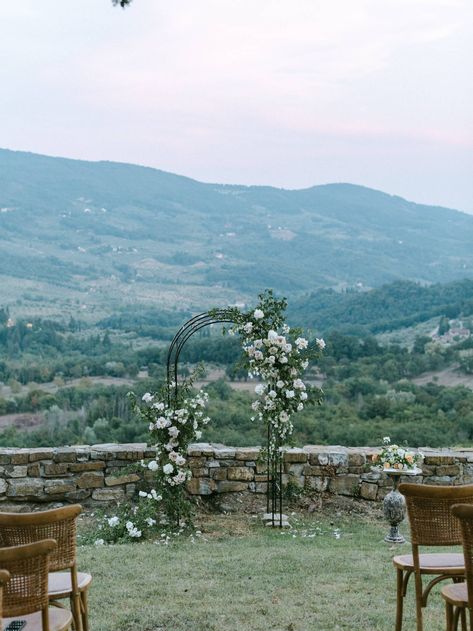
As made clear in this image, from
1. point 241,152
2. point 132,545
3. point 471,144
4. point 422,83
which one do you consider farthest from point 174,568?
point 241,152

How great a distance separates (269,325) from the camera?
7.29 metres

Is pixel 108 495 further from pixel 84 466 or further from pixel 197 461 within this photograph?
pixel 197 461

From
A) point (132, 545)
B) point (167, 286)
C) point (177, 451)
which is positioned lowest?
point (132, 545)

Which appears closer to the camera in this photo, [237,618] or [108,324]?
[237,618]

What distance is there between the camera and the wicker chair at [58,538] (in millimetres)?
3150

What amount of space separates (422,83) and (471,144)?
6549mm

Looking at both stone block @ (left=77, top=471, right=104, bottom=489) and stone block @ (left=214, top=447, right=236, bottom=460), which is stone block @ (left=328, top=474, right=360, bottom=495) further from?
stone block @ (left=77, top=471, right=104, bottom=489)

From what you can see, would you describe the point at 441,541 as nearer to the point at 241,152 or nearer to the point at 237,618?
the point at 237,618

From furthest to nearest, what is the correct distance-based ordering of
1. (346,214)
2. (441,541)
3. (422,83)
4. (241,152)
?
(346,214)
(241,152)
(422,83)
(441,541)

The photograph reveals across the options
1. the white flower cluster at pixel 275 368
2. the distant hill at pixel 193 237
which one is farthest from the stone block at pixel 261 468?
the distant hill at pixel 193 237

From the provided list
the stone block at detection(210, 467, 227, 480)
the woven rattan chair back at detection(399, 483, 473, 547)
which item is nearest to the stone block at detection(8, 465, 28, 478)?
the stone block at detection(210, 467, 227, 480)

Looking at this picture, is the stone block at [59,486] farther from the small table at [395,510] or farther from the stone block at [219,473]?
the small table at [395,510]

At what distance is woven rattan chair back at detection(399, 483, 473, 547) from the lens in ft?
11.2

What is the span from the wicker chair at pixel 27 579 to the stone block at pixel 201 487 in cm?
495
